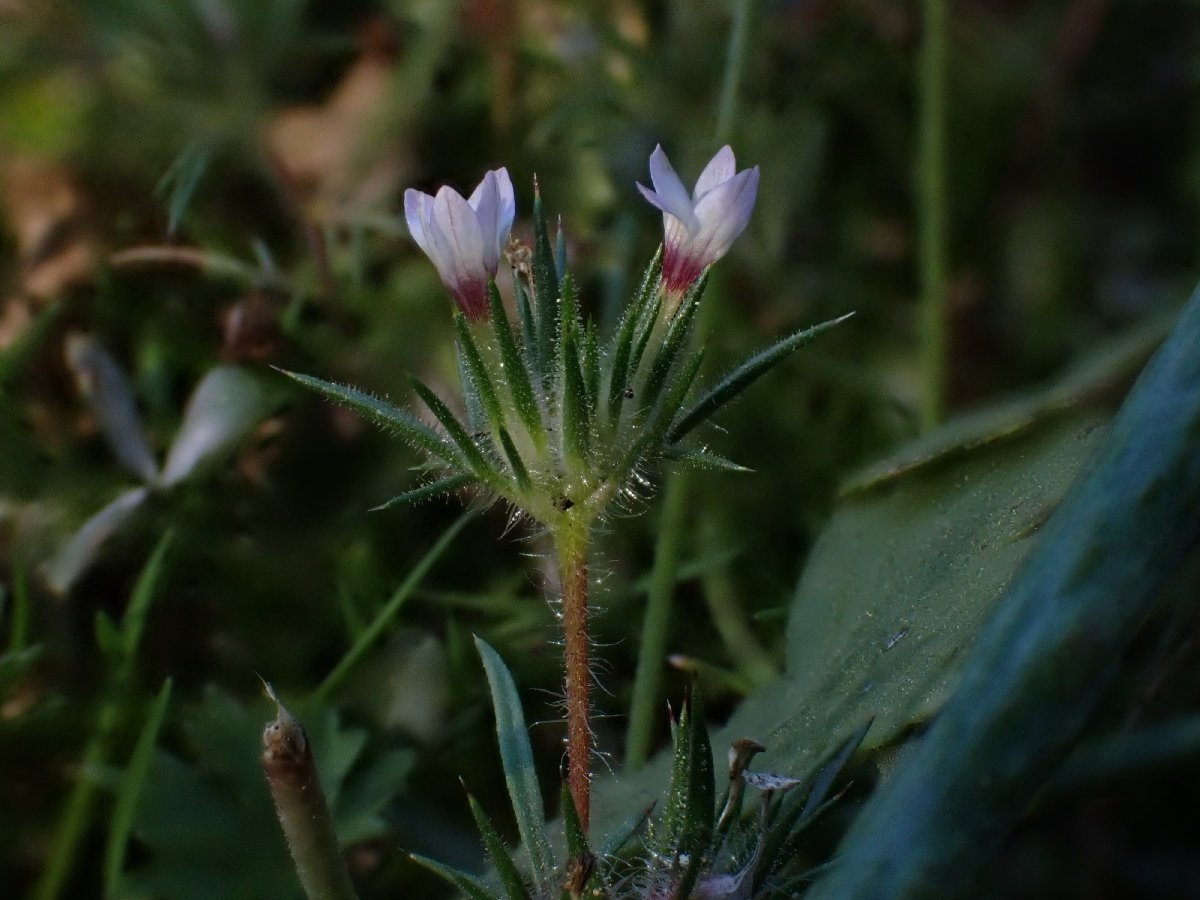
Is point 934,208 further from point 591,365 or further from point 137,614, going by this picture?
point 137,614

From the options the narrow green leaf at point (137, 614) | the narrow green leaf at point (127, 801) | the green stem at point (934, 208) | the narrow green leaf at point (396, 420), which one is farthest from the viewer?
the green stem at point (934, 208)

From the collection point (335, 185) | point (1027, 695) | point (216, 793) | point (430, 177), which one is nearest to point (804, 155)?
point (430, 177)

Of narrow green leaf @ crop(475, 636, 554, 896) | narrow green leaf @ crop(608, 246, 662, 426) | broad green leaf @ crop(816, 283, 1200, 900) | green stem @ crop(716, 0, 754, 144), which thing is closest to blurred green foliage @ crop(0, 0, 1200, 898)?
green stem @ crop(716, 0, 754, 144)

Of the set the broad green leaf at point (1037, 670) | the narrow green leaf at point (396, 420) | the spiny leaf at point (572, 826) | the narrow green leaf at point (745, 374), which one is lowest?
the spiny leaf at point (572, 826)

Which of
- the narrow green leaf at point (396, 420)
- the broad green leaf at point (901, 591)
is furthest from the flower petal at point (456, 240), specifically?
the broad green leaf at point (901, 591)

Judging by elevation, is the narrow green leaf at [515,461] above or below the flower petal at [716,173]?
below

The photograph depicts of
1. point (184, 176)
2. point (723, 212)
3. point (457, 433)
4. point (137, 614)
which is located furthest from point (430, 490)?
point (184, 176)

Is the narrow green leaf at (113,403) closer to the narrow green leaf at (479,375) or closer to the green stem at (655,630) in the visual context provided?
the green stem at (655,630)
